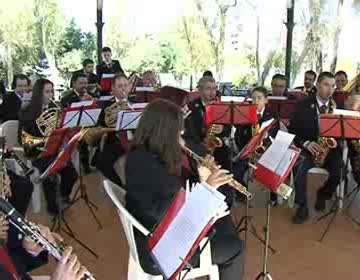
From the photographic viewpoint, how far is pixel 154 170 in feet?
8.04

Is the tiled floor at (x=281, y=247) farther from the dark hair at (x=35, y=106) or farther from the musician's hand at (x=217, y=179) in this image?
the musician's hand at (x=217, y=179)

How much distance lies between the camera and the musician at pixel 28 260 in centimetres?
158

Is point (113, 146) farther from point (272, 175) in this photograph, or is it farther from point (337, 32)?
point (337, 32)

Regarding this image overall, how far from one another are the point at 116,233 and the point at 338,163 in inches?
78.7

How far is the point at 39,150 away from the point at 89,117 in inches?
20.7

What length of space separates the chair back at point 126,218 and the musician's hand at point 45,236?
36cm

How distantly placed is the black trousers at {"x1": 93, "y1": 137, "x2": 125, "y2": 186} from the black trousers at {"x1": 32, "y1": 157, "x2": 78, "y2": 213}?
26cm

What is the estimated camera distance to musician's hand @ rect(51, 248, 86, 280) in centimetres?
159

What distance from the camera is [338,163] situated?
471 cm

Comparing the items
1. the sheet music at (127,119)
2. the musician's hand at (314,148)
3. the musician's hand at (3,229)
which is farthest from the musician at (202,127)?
the musician's hand at (3,229)

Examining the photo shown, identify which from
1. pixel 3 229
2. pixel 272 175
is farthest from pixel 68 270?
pixel 272 175

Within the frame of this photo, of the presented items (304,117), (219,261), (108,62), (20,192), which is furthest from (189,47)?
(219,261)

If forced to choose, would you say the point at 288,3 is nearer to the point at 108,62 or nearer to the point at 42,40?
the point at 108,62

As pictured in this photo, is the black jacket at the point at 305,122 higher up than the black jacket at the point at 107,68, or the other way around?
the black jacket at the point at 107,68
